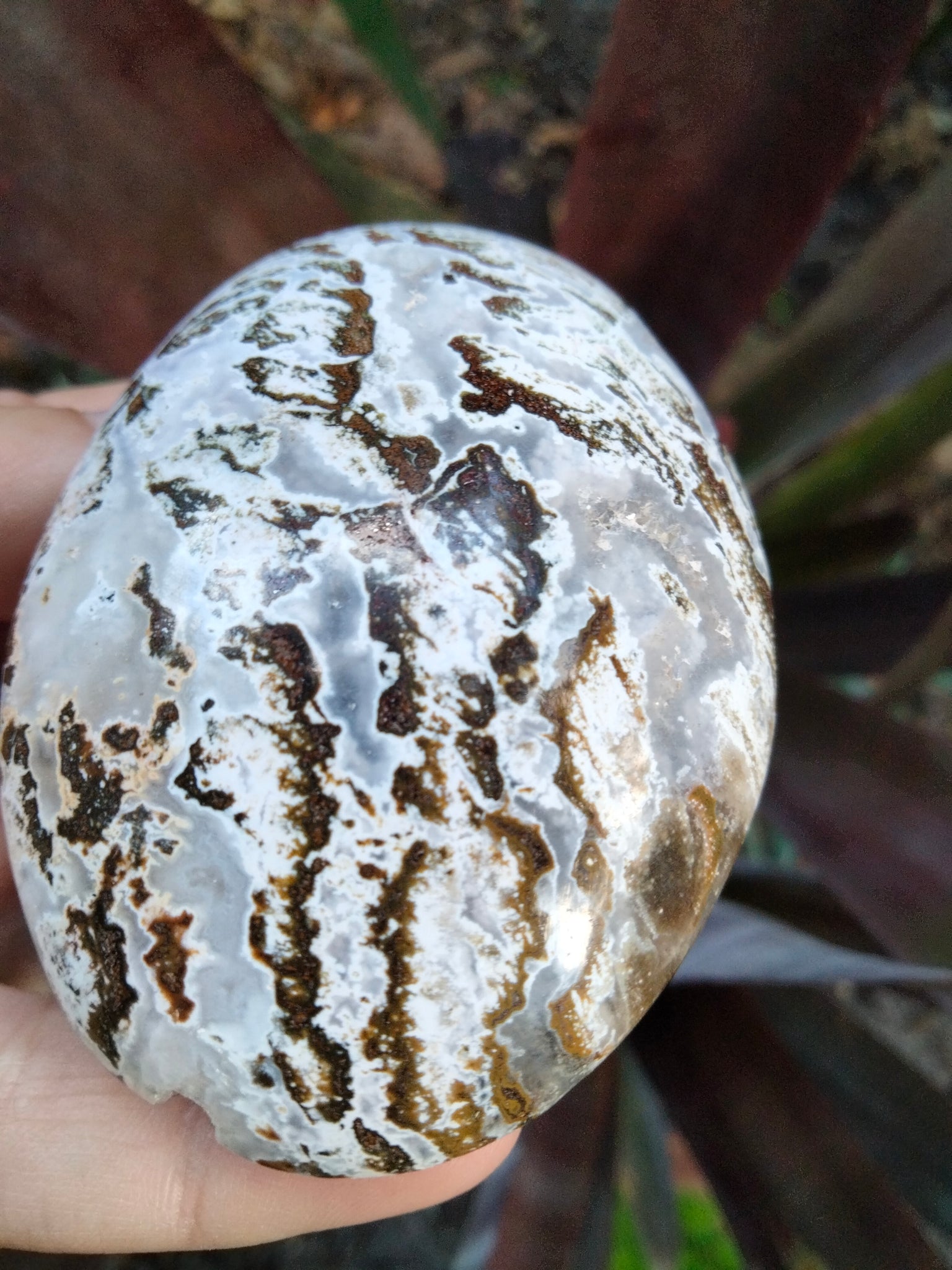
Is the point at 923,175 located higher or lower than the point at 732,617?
higher

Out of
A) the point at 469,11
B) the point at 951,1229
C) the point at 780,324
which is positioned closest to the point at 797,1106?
the point at 951,1229

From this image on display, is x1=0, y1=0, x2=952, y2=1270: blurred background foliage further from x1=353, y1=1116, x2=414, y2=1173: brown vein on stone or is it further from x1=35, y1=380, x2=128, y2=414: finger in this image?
x1=353, y1=1116, x2=414, y2=1173: brown vein on stone

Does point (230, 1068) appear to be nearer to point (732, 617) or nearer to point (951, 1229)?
point (732, 617)

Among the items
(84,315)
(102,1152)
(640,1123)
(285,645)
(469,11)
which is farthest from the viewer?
(469,11)

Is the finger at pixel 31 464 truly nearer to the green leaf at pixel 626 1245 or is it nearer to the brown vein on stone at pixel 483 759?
the brown vein on stone at pixel 483 759

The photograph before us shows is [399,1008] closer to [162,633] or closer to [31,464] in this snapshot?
[162,633]

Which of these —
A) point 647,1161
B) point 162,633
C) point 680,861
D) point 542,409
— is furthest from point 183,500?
point 647,1161

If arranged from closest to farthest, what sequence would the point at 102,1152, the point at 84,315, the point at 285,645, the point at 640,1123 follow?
the point at 285,645 < the point at 102,1152 < the point at 84,315 < the point at 640,1123

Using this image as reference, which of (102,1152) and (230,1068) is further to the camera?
(102,1152)
